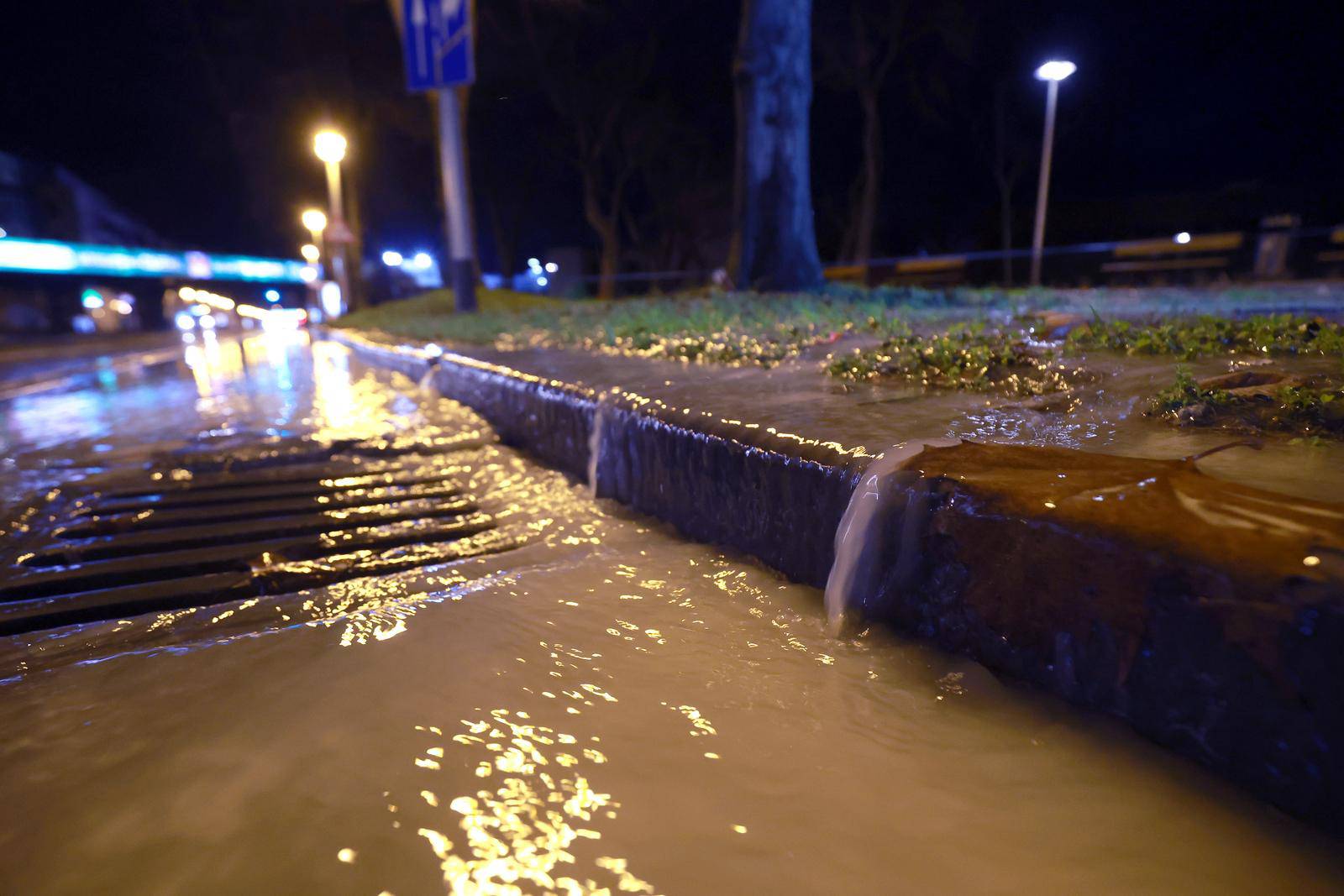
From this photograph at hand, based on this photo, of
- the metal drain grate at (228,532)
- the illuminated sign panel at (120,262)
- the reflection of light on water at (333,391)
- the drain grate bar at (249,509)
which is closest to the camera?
the metal drain grate at (228,532)

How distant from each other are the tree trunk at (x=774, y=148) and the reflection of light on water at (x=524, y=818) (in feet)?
25.7

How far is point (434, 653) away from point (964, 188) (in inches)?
1266

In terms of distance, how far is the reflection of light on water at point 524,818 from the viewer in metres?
1.16

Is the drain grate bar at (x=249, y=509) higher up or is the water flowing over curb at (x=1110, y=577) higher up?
the water flowing over curb at (x=1110, y=577)

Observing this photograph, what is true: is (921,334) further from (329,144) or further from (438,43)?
(329,144)

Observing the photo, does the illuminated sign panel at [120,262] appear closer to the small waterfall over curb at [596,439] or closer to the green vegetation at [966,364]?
the small waterfall over curb at [596,439]

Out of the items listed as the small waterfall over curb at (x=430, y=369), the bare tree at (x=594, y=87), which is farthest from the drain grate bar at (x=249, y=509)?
the bare tree at (x=594, y=87)

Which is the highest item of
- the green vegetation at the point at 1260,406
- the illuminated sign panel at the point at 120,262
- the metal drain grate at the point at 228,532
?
the illuminated sign panel at the point at 120,262

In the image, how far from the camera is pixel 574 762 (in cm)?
144

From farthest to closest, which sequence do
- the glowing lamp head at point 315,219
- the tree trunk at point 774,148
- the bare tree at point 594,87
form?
the glowing lamp head at point 315,219
the bare tree at point 594,87
the tree trunk at point 774,148

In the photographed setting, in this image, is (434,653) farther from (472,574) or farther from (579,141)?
(579,141)

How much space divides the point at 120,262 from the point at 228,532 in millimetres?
43239

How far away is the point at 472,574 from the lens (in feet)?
7.94

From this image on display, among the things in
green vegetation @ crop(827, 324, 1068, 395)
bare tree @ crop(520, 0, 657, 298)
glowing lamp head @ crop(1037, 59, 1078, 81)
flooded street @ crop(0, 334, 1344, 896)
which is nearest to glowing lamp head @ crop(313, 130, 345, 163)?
bare tree @ crop(520, 0, 657, 298)
